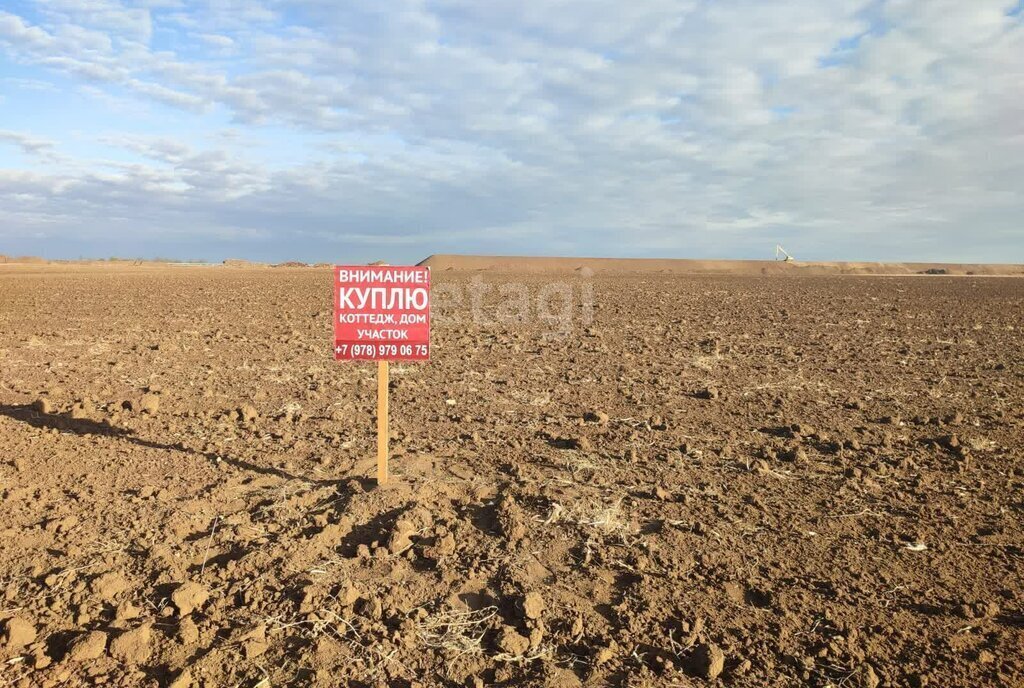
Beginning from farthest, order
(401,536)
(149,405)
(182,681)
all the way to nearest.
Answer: (149,405), (401,536), (182,681)

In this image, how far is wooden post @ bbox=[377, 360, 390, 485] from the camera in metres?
5.49

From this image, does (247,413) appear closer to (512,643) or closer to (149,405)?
(149,405)

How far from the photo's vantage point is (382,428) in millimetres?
5582

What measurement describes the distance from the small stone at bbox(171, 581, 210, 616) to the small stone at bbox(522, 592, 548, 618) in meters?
1.77

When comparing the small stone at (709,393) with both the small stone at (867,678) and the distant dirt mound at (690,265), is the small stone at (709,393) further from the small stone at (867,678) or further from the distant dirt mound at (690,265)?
the distant dirt mound at (690,265)

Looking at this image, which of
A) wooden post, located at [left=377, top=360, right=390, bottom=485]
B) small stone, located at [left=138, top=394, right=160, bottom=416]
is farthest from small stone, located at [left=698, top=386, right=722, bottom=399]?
small stone, located at [left=138, top=394, right=160, bottom=416]

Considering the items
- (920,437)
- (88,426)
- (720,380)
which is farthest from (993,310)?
(88,426)

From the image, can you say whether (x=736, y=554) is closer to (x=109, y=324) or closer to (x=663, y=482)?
(x=663, y=482)

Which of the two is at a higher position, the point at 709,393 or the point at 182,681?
the point at 709,393

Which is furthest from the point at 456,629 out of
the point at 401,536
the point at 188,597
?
the point at 188,597

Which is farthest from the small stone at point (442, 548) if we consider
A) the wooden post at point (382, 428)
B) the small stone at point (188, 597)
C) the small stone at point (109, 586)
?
the small stone at point (109, 586)

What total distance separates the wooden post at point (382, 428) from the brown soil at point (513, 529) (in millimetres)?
139

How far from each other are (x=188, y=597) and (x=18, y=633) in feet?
2.58

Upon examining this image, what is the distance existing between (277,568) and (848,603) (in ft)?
10.7
